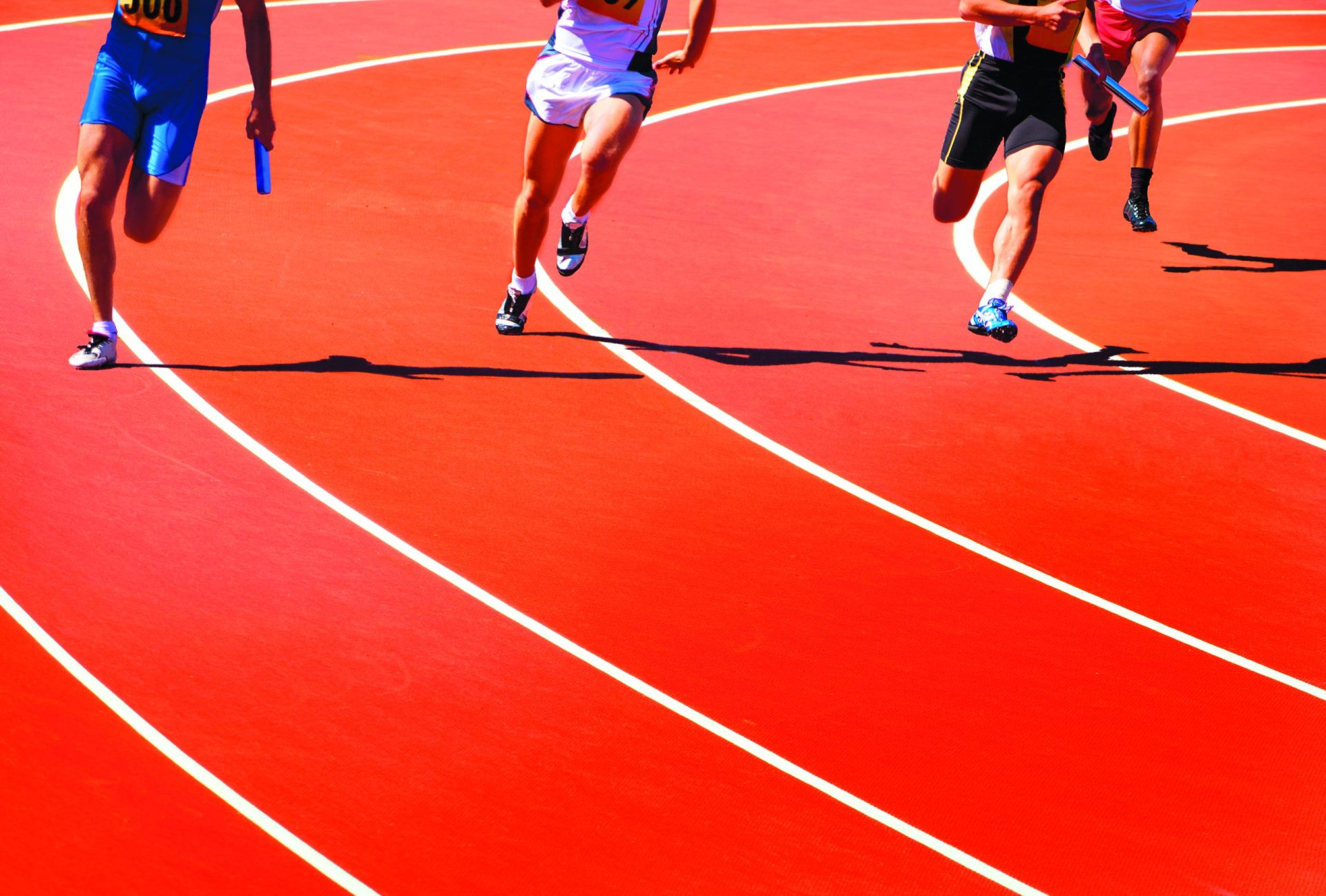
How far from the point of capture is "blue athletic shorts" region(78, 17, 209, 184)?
22.4 feet

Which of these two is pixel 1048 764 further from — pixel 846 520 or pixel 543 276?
pixel 543 276

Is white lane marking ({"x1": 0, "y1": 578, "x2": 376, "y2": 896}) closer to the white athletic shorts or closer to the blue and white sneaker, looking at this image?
the white athletic shorts

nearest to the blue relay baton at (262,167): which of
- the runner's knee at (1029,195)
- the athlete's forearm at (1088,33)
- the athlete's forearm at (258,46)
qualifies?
the athlete's forearm at (258,46)

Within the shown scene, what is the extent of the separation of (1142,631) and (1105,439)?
189 centimetres

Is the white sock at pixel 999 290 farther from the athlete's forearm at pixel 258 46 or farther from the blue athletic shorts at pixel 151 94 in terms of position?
the blue athletic shorts at pixel 151 94

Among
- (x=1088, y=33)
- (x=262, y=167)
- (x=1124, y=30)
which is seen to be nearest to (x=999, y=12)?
(x=1088, y=33)

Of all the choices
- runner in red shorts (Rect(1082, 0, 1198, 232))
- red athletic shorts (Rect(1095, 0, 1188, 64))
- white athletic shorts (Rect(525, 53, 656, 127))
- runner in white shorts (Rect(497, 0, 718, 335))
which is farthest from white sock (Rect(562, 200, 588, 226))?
red athletic shorts (Rect(1095, 0, 1188, 64))

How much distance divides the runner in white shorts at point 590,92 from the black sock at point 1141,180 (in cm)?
395

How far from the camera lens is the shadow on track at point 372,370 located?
7242mm

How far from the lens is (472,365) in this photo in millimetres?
7547

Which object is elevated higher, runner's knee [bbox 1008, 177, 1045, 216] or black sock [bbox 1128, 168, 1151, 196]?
runner's knee [bbox 1008, 177, 1045, 216]

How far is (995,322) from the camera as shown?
24.4ft

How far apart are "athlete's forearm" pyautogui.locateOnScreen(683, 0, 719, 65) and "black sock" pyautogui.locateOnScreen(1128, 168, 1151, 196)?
3965 millimetres

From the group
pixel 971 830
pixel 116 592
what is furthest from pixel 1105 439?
pixel 116 592
